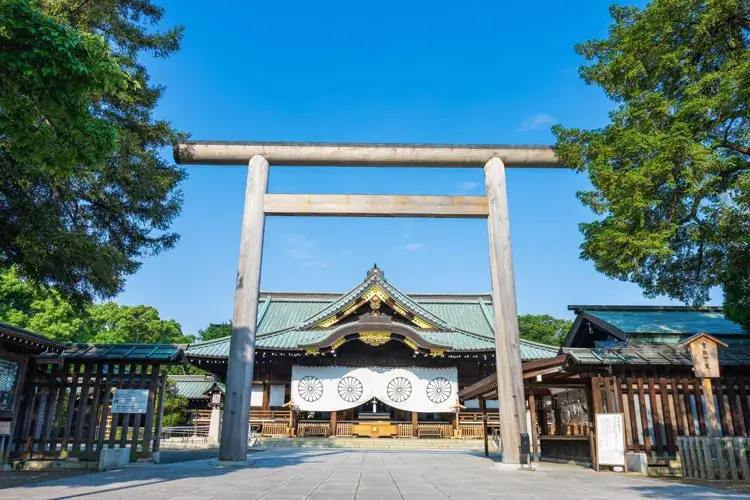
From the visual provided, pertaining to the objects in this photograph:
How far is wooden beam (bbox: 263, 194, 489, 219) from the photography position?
10555 millimetres

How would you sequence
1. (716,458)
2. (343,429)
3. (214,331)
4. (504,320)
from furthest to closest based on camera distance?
(214,331) < (343,429) < (504,320) < (716,458)

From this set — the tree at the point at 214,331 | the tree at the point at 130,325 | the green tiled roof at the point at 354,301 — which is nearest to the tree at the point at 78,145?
the green tiled roof at the point at 354,301

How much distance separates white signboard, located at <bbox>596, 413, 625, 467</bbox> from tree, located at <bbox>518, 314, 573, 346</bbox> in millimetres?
45286

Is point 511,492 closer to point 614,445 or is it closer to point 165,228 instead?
point 614,445

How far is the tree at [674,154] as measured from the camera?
862 centimetres

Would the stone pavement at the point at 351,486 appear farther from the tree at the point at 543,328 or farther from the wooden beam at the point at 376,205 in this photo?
the tree at the point at 543,328

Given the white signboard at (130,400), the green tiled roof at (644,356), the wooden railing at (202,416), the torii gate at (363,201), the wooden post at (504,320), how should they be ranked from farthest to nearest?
the wooden railing at (202,416), the white signboard at (130,400), the green tiled roof at (644,356), the torii gate at (363,201), the wooden post at (504,320)

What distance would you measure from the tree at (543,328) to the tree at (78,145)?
48.8 m

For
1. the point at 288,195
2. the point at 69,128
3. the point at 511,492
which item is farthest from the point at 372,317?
the point at 69,128

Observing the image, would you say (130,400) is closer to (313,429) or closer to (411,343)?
(313,429)

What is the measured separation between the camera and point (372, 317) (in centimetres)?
2138

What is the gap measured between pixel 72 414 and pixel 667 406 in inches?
492

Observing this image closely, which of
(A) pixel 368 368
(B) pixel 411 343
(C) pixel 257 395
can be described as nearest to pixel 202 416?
(C) pixel 257 395

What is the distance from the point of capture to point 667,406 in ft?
32.6
